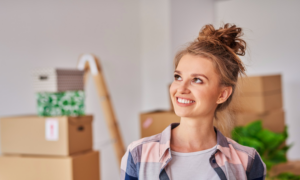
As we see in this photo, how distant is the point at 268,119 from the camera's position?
2854mm

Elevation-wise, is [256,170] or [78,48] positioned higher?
[78,48]

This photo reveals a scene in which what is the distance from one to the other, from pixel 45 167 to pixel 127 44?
1.88m

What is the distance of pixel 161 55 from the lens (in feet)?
11.8

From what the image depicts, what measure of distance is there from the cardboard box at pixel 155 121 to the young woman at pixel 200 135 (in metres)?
1.33

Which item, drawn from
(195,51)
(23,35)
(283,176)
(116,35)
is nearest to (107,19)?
(116,35)

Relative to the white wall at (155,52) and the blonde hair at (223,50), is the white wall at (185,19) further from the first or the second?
the blonde hair at (223,50)

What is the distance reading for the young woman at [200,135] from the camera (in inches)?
42.4

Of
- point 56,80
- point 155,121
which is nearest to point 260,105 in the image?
point 155,121

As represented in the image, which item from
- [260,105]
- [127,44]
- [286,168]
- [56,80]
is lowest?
[286,168]

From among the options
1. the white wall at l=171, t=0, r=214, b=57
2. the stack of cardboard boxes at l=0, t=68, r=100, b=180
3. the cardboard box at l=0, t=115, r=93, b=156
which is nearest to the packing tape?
the stack of cardboard boxes at l=0, t=68, r=100, b=180

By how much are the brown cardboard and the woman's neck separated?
1658 millimetres

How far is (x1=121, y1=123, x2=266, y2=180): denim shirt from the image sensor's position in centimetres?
107

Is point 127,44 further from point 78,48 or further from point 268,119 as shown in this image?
point 268,119

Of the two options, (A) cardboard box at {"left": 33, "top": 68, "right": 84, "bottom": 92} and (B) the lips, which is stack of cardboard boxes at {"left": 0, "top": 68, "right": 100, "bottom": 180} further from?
(B) the lips
